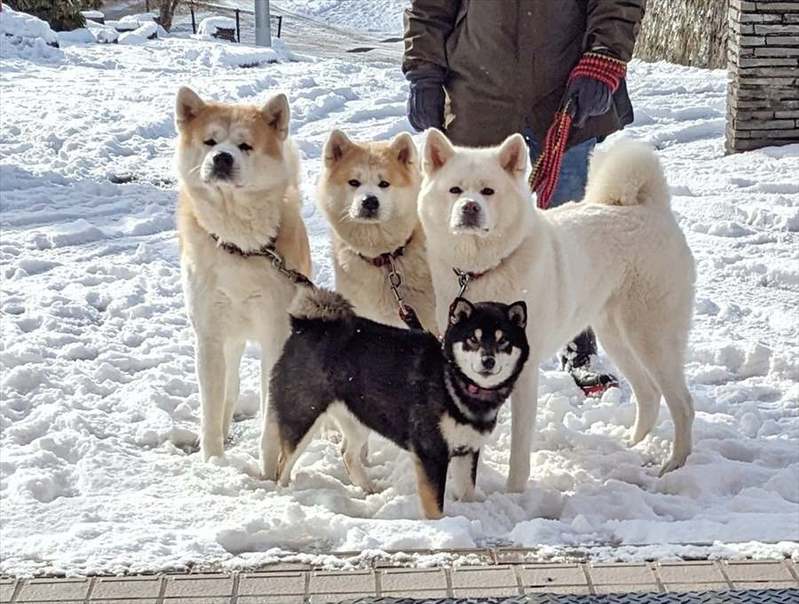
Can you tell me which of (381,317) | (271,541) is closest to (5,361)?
(381,317)

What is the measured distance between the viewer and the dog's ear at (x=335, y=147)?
4.30 metres

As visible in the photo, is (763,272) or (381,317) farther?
(763,272)

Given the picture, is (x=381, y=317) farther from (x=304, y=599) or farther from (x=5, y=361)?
(x=5, y=361)

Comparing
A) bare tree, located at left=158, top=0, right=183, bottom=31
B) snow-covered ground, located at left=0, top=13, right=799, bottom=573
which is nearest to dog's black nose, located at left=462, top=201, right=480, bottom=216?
snow-covered ground, located at left=0, top=13, right=799, bottom=573

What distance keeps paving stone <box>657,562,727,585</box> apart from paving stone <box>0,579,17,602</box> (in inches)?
69.2

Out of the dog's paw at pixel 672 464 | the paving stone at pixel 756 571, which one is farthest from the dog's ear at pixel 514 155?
the paving stone at pixel 756 571

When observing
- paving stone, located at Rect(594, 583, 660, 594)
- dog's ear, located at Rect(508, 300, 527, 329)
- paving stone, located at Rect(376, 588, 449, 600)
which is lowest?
paving stone, located at Rect(376, 588, 449, 600)

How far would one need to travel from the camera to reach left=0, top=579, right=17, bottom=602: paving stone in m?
3.06

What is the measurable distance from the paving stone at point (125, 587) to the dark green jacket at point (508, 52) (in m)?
2.41

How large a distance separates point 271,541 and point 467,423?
0.72 meters

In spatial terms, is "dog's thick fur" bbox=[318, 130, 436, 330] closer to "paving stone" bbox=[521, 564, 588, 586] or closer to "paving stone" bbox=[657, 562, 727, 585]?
"paving stone" bbox=[521, 564, 588, 586]

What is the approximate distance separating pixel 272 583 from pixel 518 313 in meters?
1.16

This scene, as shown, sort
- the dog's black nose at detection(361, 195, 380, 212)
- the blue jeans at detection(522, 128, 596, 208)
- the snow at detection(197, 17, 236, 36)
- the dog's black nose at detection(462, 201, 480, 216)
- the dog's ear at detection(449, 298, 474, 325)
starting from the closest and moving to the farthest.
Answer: the dog's ear at detection(449, 298, 474, 325), the dog's black nose at detection(462, 201, 480, 216), the dog's black nose at detection(361, 195, 380, 212), the blue jeans at detection(522, 128, 596, 208), the snow at detection(197, 17, 236, 36)

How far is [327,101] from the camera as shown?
41.3 ft
